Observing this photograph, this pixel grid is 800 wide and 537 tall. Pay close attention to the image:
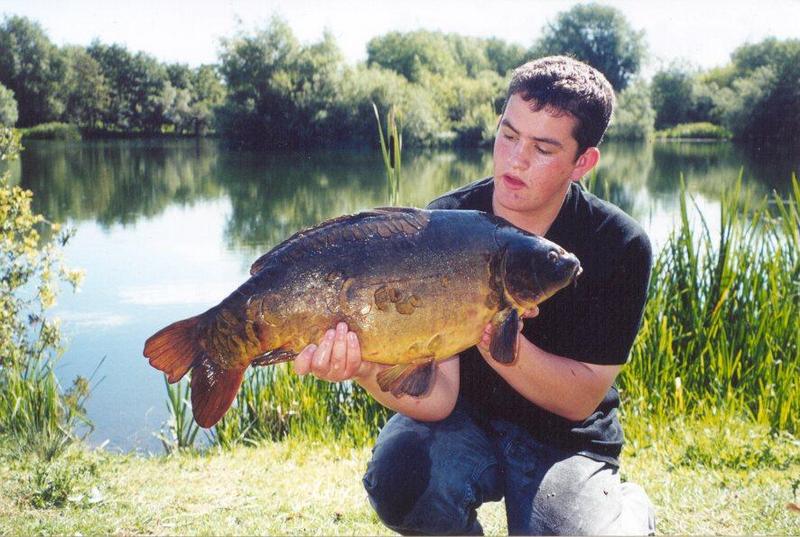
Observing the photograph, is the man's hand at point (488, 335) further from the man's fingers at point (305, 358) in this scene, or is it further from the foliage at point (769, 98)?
the foliage at point (769, 98)

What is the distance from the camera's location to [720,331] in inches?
170

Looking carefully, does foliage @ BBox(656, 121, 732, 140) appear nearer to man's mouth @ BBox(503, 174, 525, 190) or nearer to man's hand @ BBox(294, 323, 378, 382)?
man's mouth @ BBox(503, 174, 525, 190)

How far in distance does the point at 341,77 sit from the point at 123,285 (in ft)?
83.3

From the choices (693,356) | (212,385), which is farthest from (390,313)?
(693,356)

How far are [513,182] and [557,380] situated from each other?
0.61 metres

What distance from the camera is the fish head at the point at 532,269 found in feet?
5.83

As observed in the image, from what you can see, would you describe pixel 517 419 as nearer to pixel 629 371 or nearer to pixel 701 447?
pixel 701 447

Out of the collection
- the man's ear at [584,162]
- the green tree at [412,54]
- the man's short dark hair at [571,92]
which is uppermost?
the green tree at [412,54]

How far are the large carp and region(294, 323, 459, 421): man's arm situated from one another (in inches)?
1.1

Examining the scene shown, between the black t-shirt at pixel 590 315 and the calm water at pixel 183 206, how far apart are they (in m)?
2.52

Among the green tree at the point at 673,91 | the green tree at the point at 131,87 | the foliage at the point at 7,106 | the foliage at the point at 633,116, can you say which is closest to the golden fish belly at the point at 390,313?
the foliage at the point at 7,106

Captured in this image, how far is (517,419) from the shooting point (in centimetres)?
237

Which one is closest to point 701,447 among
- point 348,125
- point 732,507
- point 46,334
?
point 732,507

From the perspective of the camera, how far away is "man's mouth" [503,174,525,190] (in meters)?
2.22
